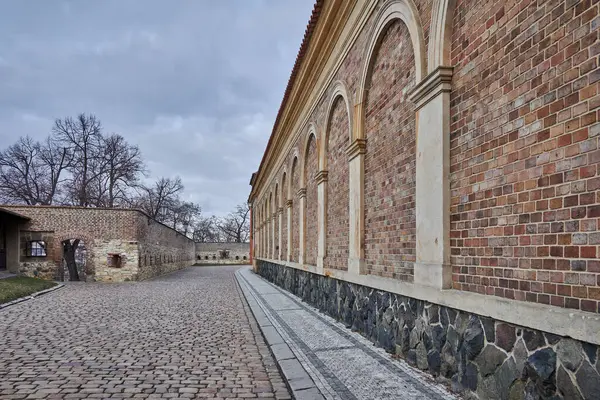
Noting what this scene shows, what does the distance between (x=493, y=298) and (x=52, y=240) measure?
23424 mm

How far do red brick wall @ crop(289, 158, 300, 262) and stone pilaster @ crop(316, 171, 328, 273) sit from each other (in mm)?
3681

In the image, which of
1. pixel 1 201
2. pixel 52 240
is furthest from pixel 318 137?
pixel 1 201

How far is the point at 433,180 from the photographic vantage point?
463 centimetres

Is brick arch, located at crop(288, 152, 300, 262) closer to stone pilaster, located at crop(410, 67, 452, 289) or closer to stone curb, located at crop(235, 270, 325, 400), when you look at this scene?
stone curb, located at crop(235, 270, 325, 400)

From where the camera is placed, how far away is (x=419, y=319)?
192 inches

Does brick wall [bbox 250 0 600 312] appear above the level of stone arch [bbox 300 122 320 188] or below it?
below

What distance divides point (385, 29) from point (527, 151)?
3.85 meters

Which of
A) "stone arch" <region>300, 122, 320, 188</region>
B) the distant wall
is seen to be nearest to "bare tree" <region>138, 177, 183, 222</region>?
the distant wall

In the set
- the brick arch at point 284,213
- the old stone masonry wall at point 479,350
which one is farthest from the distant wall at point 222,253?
the old stone masonry wall at point 479,350

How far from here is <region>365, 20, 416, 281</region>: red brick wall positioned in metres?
5.56

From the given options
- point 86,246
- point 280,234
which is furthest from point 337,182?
point 86,246

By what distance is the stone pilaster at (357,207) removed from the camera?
725 centimetres

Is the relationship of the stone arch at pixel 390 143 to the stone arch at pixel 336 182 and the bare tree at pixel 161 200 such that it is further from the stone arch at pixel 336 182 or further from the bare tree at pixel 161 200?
the bare tree at pixel 161 200

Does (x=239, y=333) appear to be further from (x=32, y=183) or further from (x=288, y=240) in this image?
(x=32, y=183)
